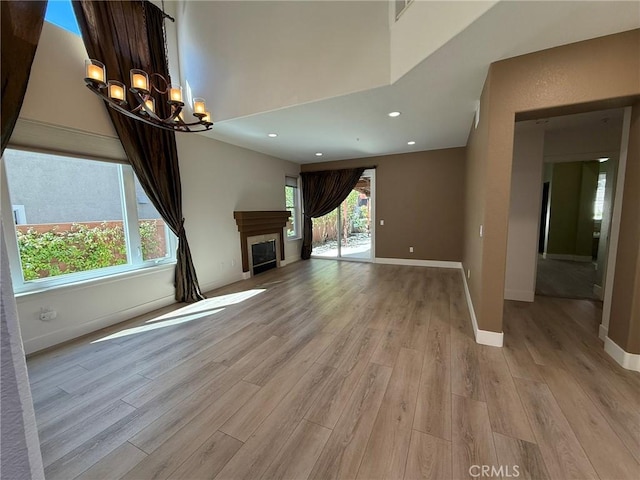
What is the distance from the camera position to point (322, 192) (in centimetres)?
678

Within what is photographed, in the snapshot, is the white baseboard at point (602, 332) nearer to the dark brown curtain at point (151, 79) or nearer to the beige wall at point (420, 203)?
the beige wall at point (420, 203)

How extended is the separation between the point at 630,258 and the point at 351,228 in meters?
5.18

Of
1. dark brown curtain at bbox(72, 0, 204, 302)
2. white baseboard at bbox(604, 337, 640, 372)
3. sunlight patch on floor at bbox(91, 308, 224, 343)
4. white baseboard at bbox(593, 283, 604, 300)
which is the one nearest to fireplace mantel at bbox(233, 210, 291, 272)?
dark brown curtain at bbox(72, 0, 204, 302)

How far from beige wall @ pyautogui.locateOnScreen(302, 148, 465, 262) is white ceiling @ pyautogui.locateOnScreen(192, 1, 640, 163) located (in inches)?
13.2

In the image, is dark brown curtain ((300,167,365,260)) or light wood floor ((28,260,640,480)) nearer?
light wood floor ((28,260,640,480))

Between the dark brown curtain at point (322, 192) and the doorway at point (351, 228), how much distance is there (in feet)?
0.71

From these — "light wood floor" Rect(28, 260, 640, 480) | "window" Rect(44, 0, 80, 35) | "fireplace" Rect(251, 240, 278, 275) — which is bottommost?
"light wood floor" Rect(28, 260, 640, 480)

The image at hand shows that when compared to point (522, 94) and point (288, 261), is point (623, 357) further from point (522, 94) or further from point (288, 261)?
point (288, 261)

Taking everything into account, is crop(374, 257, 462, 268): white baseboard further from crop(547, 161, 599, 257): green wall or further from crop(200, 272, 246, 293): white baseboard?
crop(200, 272, 246, 293): white baseboard

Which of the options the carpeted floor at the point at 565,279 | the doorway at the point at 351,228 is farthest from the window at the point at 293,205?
the carpeted floor at the point at 565,279

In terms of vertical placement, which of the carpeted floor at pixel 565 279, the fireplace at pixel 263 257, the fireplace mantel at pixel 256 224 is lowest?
the carpeted floor at pixel 565 279

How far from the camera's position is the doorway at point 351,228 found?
21.5 feet

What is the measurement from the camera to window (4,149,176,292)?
2713mm

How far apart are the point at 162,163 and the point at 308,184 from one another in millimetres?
3795
